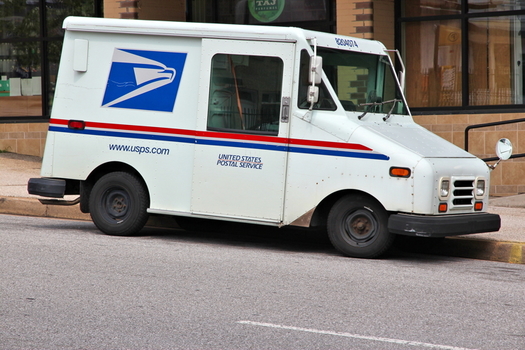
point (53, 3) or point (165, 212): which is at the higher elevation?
point (53, 3)

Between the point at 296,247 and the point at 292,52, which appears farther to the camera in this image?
the point at 296,247

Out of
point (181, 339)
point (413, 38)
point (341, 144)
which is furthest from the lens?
point (413, 38)

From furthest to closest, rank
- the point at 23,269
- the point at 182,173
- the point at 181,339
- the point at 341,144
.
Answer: the point at 182,173 → the point at 341,144 → the point at 23,269 → the point at 181,339

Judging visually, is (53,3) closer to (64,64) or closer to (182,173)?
(64,64)

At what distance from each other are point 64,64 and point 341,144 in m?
3.54

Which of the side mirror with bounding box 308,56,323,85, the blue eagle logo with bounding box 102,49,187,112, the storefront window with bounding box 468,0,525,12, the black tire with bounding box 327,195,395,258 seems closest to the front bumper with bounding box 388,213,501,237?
the black tire with bounding box 327,195,395,258

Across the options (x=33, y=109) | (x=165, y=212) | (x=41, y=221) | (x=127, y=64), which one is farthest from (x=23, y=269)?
(x=33, y=109)

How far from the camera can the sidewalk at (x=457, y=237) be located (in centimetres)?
909

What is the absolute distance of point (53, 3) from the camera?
18.8 m

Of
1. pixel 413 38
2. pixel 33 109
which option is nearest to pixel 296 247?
pixel 413 38

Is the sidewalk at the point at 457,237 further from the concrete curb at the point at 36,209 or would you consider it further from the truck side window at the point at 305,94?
the truck side window at the point at 305,94

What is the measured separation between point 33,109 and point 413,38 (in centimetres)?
879

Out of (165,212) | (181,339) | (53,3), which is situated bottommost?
(181,339)

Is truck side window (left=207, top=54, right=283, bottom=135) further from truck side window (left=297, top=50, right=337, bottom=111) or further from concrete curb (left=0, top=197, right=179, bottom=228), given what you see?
concrete curb (left=0, top=197, right=179, bottom=228)
